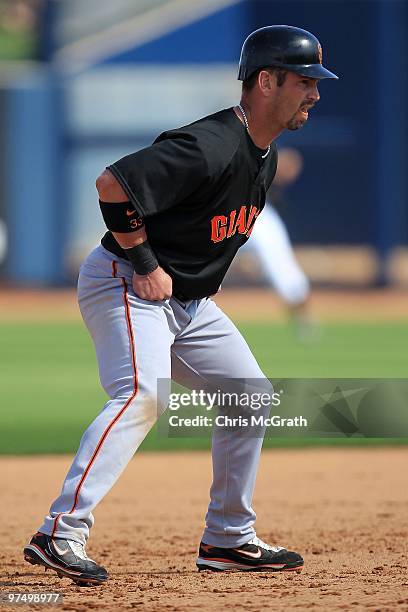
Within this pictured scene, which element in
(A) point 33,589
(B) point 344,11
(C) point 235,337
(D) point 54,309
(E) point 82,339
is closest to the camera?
(A) point 33,589

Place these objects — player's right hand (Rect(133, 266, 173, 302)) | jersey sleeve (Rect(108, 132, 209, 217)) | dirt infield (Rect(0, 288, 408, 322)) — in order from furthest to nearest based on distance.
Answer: dirt infield (Rect(0, 288, 408, 322)), player's right hand (Rect(133, 266, 173, 302)), jersey sleeve (Rect(108, 132, 209, 217))

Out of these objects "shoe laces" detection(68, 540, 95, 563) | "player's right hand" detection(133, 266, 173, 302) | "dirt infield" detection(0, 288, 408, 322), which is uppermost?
"player's right hand" detection(133, 266, 173, 302)

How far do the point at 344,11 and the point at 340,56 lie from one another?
805mm

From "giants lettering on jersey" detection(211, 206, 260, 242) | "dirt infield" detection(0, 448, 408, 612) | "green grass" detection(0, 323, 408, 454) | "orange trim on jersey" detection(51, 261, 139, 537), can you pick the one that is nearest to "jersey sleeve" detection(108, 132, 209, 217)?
"giants lettering on jersey" detection(211, 206, 260, 242)

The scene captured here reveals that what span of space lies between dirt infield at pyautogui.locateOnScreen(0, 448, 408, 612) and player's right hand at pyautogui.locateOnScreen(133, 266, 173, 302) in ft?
2.87

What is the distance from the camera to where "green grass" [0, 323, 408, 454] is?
22.5 ft

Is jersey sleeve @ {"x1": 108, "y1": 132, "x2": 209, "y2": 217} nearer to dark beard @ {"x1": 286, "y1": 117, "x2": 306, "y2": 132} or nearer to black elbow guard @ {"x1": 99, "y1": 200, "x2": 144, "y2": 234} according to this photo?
black elbow guard @ {"x1": 99, "y1": 200, "x2": 144, "y2": 234}

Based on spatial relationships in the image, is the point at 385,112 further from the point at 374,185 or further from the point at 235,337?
the point at 235,337

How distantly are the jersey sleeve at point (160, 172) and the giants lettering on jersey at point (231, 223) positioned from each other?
21cm

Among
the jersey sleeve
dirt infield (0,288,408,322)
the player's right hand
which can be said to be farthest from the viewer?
dirt infield (0,288,408,322)

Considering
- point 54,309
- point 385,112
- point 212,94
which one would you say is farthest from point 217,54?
point 54,309

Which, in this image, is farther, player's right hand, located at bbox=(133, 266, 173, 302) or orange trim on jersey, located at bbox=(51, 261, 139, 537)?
player's right hand, located at bbox=(133, 266, 173, 302)

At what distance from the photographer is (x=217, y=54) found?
62.5 feet

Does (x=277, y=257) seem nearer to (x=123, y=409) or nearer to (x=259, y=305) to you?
(x=259, y=305)
